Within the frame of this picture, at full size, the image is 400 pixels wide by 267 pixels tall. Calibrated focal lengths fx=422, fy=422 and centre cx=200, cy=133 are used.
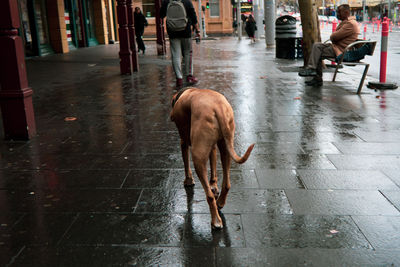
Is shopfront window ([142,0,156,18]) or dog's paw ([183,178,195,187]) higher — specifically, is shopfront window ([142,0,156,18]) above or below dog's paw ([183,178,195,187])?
above

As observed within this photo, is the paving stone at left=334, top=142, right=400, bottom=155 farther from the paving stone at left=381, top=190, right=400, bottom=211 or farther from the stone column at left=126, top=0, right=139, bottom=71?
the stone column at left=126, top=0, right=139, bottom=71

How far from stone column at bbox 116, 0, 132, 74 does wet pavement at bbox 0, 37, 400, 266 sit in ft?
14.0

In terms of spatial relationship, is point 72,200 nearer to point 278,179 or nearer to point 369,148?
point 278,179

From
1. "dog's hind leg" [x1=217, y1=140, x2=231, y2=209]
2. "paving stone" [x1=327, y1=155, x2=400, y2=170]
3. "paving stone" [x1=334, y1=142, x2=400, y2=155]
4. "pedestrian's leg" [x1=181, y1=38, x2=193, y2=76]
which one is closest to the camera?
"dog's hind leg" [x1=217, y1=140, x2=231, y2=209]

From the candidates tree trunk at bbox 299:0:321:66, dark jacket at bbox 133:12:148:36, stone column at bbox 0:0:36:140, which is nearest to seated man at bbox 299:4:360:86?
tree trunk at bbox 299:0:321:66

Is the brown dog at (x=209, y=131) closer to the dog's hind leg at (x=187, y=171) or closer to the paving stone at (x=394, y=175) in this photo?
the dog's hind leg at (x=187, y=171)

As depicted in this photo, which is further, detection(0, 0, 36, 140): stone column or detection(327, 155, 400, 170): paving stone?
detection(0, 0, 36, 140): stone column

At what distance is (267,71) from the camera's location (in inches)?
457

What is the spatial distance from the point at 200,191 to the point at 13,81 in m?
2.99

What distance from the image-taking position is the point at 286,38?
14930mm

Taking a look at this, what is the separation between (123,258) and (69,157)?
229 cm

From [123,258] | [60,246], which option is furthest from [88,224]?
[123,258]

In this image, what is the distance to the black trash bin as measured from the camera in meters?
14.8

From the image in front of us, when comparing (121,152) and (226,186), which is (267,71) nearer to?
(121,152)
